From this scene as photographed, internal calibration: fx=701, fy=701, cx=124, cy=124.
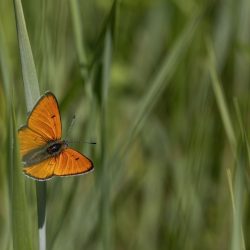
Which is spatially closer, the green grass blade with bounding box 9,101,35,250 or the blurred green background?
the green grass blade with bounding box 9,101,35,250

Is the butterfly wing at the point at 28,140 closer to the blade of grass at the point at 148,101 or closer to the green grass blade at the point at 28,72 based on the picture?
the green grass blade at the point at 28,72

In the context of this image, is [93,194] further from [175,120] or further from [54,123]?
[175,120]

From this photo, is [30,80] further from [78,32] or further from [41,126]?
[78,32]

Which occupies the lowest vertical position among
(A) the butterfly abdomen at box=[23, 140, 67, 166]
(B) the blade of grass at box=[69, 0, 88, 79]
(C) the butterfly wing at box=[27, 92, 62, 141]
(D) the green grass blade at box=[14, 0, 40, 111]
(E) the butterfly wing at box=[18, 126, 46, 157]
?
(A) the butterfly abdomen at box=[23, 140, 67, 166]

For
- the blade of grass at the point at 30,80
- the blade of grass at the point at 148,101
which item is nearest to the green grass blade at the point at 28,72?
the blade of grass at the point at 30,80

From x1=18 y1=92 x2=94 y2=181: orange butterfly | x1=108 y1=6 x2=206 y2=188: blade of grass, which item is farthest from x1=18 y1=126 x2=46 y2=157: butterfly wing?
x1=108 y1=6 x2=206 y2=188: blade of grass

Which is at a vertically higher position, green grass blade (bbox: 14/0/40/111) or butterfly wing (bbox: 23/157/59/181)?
green grass blade (bbox: 14/0/40/111)

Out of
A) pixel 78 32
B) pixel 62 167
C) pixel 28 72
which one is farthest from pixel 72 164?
pixel 78 32

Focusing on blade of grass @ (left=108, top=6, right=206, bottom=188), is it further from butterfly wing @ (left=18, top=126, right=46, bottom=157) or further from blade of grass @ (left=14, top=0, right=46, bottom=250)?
blade of grass @ (left=14, top=0, right=46, bottom=250)
